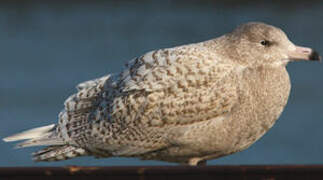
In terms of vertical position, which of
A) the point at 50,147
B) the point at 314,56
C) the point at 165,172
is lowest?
the point at 165,172

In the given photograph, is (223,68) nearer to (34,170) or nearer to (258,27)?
(258,27)

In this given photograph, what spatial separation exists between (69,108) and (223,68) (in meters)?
0.66

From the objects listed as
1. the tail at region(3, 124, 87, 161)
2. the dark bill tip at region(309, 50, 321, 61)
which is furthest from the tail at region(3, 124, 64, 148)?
the dark bill tip at region(309, 50, 321, 61)

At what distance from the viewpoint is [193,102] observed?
242 cm

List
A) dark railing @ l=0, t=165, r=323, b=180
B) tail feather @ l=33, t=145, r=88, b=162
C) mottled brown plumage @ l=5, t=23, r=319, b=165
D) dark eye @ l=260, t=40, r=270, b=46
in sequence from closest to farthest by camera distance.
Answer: dark railing @ l=0, t=165, r=323, b=180
mottled brown plumage @ l=5, t=23, r=319, b=165
dark eye @ l=260, t=40, r=270, b=46
tail feather @ l=33, t=145, r=88, b=162

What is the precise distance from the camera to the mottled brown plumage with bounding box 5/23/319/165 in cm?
241

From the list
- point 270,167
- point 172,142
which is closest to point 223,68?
point 172,142

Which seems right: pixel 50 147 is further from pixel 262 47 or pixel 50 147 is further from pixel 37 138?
pixel 262 47

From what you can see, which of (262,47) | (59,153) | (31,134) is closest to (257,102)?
(262,47)

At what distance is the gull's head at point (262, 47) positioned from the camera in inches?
98.1

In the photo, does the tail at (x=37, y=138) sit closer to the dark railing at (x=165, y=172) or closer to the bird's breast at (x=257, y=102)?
the bird's breast at (x=257, y=102)

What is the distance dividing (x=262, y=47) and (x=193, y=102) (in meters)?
0.34

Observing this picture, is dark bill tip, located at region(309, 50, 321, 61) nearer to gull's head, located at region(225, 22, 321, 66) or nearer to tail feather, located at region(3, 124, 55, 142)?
gull's head, located at region(225, 22, 321, 66)

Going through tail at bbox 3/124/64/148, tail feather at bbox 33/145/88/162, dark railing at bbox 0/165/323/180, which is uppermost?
tail at bbox 3/124/64/148
